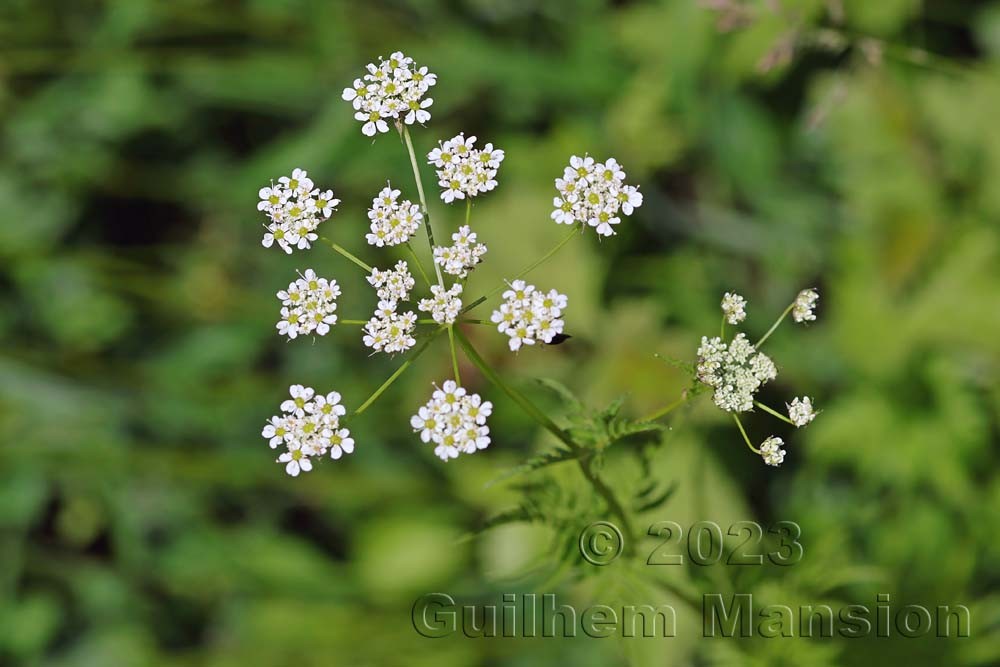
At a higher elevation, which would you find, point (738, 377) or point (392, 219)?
point (392, 219)

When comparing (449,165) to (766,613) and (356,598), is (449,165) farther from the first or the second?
(356,598)

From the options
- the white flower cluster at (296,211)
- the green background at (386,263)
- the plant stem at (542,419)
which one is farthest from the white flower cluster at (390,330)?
the green background at (386,263)

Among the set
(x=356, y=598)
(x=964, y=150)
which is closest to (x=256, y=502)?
(x=356, y=598)

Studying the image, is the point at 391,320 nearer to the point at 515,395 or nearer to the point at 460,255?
the point at 460,255

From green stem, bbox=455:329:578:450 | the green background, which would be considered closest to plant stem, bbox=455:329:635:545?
green stem, bbox=455:329:578:450

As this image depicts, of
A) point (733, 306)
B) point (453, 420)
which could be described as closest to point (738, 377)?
point (733, 306)

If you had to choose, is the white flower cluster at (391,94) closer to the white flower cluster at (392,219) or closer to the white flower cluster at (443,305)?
the white flower cluster at (392,219)

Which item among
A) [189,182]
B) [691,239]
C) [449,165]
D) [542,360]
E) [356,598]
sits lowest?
A: [356,598]
